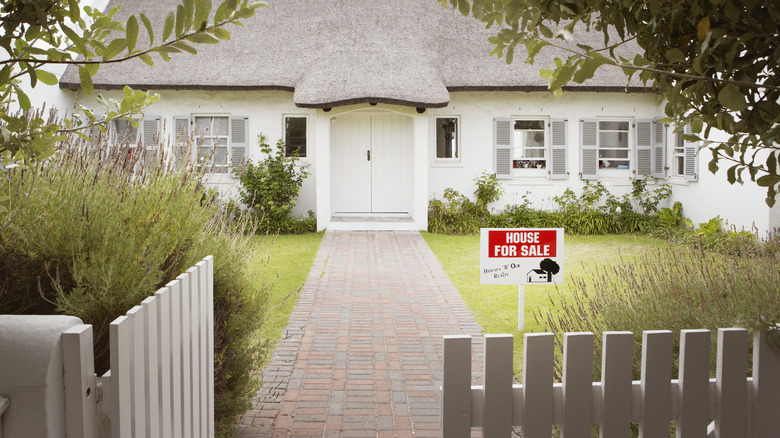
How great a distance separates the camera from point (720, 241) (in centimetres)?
1195

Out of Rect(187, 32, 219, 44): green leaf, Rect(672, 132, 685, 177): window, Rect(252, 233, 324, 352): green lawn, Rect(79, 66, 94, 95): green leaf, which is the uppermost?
Rect(672, 132, 685, 177): window

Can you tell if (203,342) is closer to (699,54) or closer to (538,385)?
(538,385)

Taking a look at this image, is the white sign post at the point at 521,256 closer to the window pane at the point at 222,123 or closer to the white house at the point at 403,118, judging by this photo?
the white house at the point at 403,118

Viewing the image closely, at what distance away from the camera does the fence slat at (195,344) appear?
2773 mm

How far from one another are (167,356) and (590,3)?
68.1 inches

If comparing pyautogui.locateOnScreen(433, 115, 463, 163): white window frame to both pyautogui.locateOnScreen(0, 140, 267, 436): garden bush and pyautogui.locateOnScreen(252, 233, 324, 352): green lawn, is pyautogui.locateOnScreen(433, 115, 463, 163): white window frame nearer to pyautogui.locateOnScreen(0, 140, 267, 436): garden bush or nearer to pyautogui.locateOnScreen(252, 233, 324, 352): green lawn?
pyautogui.locateOnScreen(252, 233, 324, 352): green lawn

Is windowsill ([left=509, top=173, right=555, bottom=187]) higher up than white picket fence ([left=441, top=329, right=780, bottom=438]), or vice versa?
windowsill ([left=509, top=173, right=555, bottom=187])

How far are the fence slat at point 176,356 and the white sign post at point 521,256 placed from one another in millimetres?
4357

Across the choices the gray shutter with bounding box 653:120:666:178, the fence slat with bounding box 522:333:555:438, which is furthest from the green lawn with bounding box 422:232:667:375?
the fence slat with bounding box 522:333:555:438

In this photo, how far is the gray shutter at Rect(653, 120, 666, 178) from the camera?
16.5 metres

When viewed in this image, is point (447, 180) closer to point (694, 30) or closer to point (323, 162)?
point (323, 162)

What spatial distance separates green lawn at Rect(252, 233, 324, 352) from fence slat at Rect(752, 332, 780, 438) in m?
4.11

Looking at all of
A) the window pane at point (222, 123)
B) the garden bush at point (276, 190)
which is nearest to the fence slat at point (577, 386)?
the garden bush at point (276, 190)

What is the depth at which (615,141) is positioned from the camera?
17.0 m
